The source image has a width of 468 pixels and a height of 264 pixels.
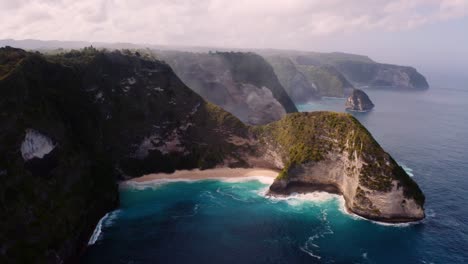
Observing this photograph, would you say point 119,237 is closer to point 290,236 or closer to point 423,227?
point 290,236

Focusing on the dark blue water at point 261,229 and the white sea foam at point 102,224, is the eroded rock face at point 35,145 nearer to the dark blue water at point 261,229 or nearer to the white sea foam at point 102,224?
the white sea foam at point 102,224

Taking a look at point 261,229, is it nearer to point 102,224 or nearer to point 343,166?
point 343,166

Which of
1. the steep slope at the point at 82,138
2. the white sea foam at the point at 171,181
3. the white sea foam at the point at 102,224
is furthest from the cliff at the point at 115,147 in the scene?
the white sea foam at the point at 171,181

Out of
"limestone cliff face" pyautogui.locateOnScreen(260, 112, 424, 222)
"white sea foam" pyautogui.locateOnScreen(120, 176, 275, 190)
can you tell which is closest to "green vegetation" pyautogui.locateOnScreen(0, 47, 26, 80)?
"white sea foam" pyautogui.locateOnScreen(120, 176, 275, 190)

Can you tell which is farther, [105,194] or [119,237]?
Answer: [105,194]

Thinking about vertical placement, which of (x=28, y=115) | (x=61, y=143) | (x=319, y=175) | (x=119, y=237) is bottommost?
(x=119, y=237)

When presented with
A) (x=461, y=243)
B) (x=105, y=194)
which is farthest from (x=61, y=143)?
(x=461, y=243)
